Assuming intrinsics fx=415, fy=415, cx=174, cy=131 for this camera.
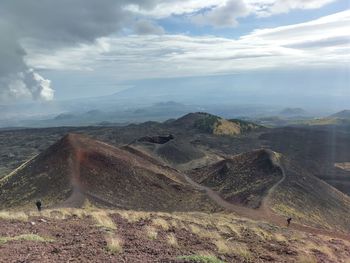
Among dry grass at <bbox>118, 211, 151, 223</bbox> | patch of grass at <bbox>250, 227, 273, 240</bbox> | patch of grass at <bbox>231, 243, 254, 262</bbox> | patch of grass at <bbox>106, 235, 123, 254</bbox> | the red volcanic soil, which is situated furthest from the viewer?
the red volcanic soil

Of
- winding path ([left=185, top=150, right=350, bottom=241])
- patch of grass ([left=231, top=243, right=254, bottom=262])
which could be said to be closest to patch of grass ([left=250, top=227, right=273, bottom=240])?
patch of grass ([left=231, top=243, right=254, bottom=262])

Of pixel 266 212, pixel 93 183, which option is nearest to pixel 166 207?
pixel 93 183

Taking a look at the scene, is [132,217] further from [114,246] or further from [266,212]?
[266,212]

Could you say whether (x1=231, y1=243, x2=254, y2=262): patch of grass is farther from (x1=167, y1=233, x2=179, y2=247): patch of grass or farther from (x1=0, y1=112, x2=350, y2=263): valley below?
(x1=167, y1=233, x2=179, y2=247): patch of grass

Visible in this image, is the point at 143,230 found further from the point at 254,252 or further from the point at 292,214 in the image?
the point at 292,214

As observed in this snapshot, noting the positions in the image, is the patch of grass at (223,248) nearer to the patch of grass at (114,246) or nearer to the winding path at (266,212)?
the patch of grass at (114,246)

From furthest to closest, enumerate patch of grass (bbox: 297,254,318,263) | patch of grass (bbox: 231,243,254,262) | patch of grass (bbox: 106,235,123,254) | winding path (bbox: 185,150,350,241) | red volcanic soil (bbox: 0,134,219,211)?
1. red volcanic soil (bbox: 0,134,219,211)
2. winding path (bbox: 185,150,350,241)
3. patch of grass (bbox: 297,254,318,263)
4. patch of grass (bbox: 231,243,254,262)
5. patch of grass (bbox: 106,235,123,254)

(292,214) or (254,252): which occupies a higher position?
(254,252)

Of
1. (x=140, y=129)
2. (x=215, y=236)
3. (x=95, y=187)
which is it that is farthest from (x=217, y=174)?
(x=140, y=129)

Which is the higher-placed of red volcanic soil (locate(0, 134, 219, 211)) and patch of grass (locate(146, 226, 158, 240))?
patch of grass (locate(146, 226, 158, 240))

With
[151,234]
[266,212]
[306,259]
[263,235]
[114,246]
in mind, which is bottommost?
[266,212]

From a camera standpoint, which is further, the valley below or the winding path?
the winding path
